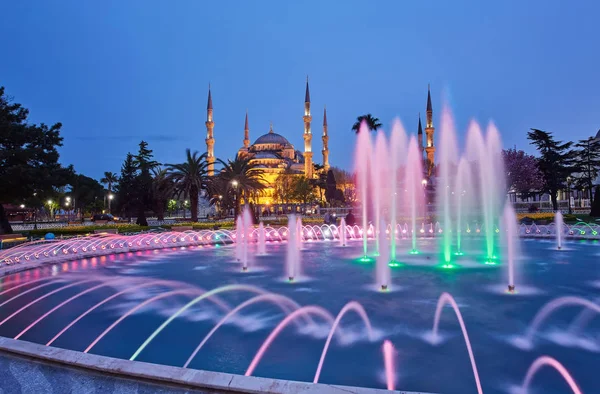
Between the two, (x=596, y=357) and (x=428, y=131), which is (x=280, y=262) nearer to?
(x=596, y=357)

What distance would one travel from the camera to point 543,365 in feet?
15.0

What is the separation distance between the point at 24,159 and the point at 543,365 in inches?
893

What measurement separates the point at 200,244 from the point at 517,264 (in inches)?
488

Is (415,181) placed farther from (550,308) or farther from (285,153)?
(285,153)

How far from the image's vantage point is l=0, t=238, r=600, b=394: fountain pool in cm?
455

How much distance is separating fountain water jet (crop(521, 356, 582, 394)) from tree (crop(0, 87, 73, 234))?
71.1 ft

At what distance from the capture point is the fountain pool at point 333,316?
4.55m

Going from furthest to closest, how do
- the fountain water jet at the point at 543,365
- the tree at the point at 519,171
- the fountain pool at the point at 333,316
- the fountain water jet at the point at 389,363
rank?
1. the tree at the point at 519,171
2. the fountain pool at the point at 333,316
3. the fountain water jet at the point at 389,363
4. the fountain water jet at the point at 543,365

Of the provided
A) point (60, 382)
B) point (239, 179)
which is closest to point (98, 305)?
point (60, 382)

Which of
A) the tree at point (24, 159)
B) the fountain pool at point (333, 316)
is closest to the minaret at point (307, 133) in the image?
the tree at point (24, 159)

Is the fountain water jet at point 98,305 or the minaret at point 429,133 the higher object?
the minaret at point 429,133

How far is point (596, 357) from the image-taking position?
4.74 meters

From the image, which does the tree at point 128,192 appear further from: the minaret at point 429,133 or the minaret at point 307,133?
the minaret at point 429,133

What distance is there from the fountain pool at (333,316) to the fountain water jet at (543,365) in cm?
5
